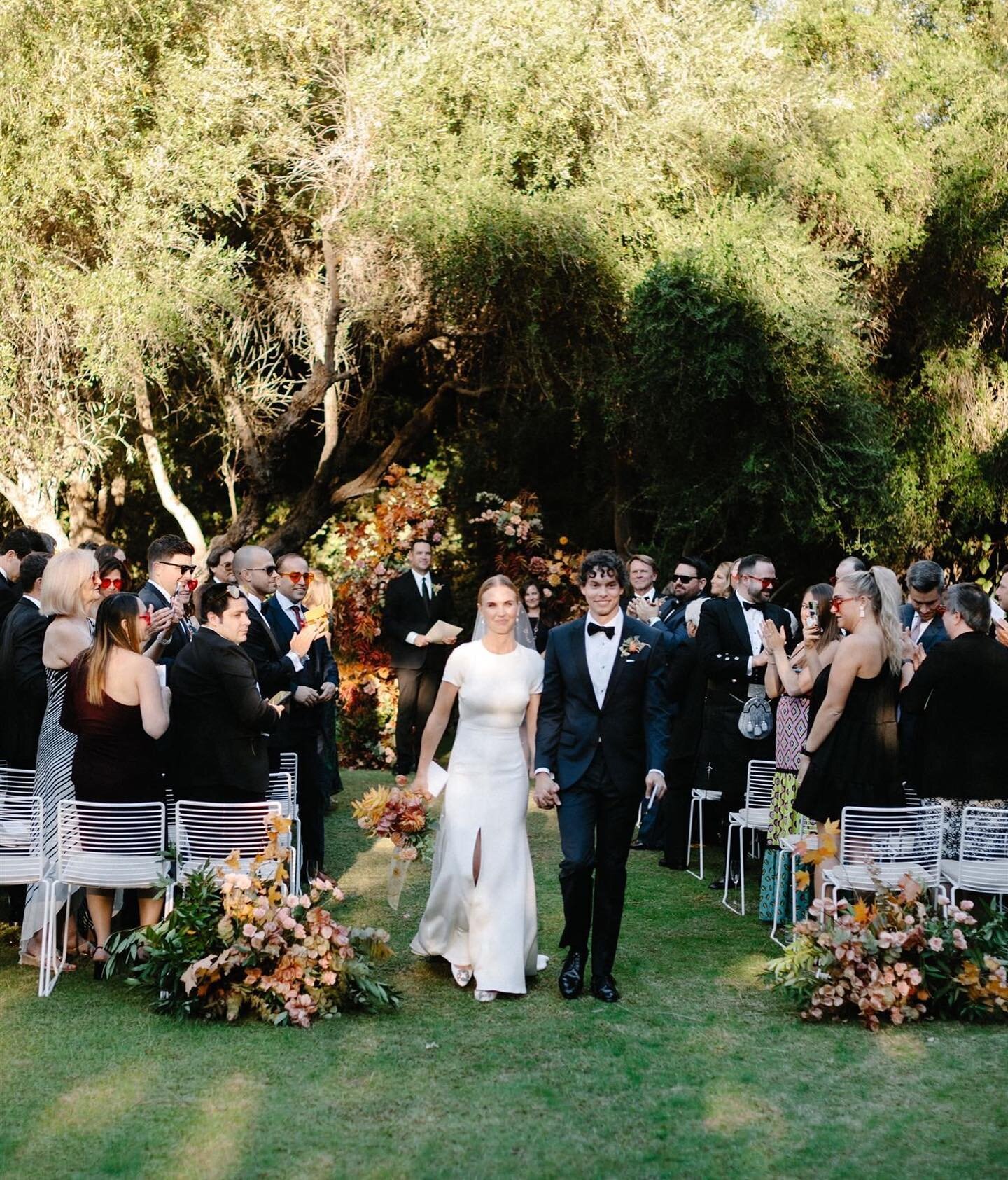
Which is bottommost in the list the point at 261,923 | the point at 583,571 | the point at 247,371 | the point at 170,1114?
the point at 170,1114

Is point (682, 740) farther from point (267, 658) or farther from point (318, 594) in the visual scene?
point (267, 658)

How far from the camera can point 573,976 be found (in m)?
5.89

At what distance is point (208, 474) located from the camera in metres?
15.8

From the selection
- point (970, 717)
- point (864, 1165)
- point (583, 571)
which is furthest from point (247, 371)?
point (864, 1165)

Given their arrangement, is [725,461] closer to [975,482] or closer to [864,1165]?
[975,482]

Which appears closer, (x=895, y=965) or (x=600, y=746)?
(x=895, y=965)

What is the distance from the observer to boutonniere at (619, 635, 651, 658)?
5.82 metres

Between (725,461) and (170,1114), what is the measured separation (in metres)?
8.38

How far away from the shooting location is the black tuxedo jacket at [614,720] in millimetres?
5816

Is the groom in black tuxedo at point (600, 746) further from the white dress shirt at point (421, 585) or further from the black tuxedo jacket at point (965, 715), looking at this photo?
the white dress shirt at point (421, 585)

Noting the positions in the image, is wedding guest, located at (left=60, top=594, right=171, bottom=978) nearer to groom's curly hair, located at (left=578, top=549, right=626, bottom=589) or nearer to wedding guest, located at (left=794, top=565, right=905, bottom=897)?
groom's curly hair, located at (left=578, top=549, right=626, bottom=589)

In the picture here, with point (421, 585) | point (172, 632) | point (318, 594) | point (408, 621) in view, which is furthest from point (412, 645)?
point (172, 632)

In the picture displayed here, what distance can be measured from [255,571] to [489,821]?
2.30m

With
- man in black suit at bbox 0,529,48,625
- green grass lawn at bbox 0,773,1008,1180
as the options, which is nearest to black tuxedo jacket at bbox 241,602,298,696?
man in black suit at bbox 0,529,48,625
